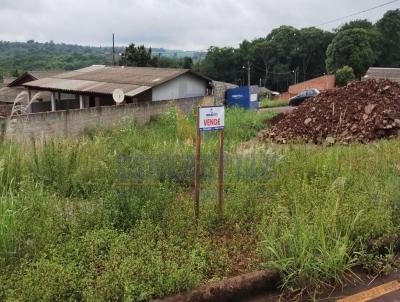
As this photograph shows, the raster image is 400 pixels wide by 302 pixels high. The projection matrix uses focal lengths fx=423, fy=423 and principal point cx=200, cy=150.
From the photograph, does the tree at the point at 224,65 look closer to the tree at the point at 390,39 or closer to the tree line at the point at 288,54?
the tree line at the point at 288,54

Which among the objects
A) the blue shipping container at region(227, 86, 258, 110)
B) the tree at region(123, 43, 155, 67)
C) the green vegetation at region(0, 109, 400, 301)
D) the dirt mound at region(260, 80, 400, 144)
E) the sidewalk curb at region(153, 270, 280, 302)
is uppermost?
the tree at region(123, 43, 155, 67)

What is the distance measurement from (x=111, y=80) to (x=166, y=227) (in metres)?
23.5

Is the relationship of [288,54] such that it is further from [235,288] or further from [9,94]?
[235,288]

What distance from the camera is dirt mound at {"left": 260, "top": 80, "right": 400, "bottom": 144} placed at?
12.6 meters

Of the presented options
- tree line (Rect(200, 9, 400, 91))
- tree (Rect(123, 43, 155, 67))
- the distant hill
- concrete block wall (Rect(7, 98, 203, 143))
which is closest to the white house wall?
concrete block wall (Rect(7, 98, 203, 143))

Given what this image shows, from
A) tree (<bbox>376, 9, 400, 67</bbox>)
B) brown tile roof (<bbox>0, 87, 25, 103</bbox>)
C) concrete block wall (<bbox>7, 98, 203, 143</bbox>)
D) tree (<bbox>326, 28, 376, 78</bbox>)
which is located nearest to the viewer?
concrete block wall (<bbox>7, 98, 203, 143</bbox>)

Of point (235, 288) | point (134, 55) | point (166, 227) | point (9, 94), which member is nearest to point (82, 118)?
point (166, 227)

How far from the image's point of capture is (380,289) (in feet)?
11.6

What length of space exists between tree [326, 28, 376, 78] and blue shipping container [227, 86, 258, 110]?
31.7 m

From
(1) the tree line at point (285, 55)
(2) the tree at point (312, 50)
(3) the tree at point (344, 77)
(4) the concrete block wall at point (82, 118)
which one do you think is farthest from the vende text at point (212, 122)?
(2) the tree at point (312, 50)

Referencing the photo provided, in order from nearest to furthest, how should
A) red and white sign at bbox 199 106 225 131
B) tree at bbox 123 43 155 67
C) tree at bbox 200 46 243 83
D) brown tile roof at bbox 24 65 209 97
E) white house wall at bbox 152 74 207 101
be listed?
red and white sign at bbox 199 106 225 131 < brown tile roof at bbox 24 65 209 97 < white house wall at bbox 152 74 207 101 < tree at bbox 123 43 155 67 < tree at bbox 200 46 243 83

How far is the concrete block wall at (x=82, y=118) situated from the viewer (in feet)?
38.6

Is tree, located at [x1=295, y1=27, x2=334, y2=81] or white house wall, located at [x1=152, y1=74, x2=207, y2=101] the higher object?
tree, located at [x1=295, y1=27, x2=334, y2=81]

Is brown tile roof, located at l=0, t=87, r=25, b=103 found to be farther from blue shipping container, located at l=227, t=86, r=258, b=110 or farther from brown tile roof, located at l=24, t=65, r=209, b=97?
blue shipping container, located at l=227, t=86, r=258, b=110
